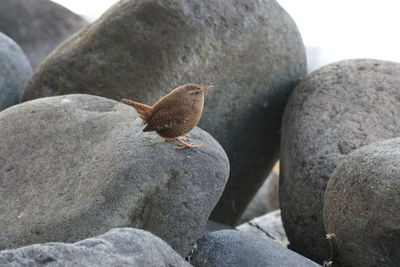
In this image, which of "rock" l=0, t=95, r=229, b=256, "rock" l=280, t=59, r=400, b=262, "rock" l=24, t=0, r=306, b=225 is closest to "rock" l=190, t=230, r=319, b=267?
"rock" l=0, t=95, r=229, b=256

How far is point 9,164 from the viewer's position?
11.5 feet

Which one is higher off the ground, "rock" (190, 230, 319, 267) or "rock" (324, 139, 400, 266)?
"rock" (324, 139, 400, 266)

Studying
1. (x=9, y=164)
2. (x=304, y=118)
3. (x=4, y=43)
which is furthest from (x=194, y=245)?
(x=4, y=43)

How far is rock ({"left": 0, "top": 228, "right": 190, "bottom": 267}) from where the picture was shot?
1.88 meters

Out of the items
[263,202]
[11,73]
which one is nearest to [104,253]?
[11,73]

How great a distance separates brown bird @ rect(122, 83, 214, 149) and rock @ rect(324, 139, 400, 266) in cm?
88

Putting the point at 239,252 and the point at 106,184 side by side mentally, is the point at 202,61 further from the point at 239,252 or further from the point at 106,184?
the point at 239,252

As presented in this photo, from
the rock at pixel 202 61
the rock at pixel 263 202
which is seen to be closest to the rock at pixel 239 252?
the rock at pixel 202 61

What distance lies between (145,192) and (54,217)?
0.49 m

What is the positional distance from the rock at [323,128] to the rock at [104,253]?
1.93 m

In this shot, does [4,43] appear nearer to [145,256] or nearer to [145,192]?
[145,192]

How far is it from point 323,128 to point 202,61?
1058 mm

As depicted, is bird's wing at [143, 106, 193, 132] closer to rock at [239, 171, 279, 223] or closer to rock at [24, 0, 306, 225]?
rock at [24, 0, 306, 225]

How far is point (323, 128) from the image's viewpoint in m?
4.20
